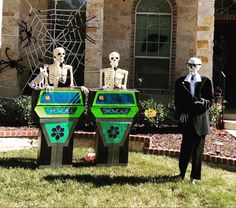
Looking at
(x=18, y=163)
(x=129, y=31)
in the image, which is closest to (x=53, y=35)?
(x=129, y=31)

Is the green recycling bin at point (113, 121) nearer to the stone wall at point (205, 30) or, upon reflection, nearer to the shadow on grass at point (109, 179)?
the shadow on grass at point (109, 179)

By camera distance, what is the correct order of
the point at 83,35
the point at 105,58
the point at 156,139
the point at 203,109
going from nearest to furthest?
the point at 203,109 < the point at 156,139 < the point at 83,35 < the point at 105,58

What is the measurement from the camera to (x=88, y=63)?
Answer: 9.52m

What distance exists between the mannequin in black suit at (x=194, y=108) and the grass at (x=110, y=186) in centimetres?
44

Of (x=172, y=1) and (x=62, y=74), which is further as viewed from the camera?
(x=172, y=1)

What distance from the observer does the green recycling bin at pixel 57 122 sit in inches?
226

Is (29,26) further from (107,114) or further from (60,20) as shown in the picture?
(107,114)

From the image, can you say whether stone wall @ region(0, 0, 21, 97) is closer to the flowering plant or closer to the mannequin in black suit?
the flowering plant

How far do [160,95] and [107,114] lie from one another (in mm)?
5476

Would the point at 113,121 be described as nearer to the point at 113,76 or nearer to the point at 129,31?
the point at 113,76

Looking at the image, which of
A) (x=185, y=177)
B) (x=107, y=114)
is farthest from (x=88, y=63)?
(x=185, y=177)

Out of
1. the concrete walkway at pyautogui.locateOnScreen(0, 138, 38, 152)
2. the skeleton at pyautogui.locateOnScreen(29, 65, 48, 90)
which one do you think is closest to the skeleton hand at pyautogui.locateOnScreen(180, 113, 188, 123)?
the skeleton at pyautogui.locateOnScreen(29, 65, 48, 90)

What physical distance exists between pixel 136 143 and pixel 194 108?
2.29 meters

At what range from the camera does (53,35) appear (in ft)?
36.2
